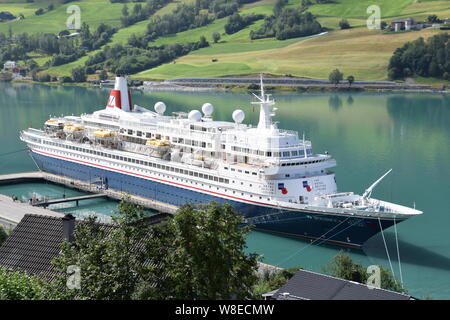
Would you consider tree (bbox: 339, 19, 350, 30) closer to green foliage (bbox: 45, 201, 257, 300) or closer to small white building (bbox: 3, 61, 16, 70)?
small white building (bbox: 3, 61, 16, 70)

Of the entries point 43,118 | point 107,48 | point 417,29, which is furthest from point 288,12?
point 43,118

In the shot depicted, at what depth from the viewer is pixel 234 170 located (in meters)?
42.1

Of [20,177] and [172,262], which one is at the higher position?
[172,262]

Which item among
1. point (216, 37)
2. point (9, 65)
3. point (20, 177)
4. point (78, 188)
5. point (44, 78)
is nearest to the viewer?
point (78, 188)

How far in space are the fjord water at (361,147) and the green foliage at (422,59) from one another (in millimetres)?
11907

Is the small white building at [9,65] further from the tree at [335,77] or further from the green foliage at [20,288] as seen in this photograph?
the green foliage at [20,288]

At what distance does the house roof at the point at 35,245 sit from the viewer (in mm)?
22250

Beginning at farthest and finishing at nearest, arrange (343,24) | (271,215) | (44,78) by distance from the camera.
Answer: (343,24) → (44,78) → (271,215)

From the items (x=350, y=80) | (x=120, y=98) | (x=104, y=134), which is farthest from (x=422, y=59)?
(x=104, y=134)

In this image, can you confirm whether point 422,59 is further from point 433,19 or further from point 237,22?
point 237,22

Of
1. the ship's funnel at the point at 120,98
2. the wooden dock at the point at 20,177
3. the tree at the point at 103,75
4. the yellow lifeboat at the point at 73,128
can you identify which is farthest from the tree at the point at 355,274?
the tree at the point at 103,75

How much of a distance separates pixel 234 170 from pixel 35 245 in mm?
20104

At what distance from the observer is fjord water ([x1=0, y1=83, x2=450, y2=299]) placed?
3753 centimetres
